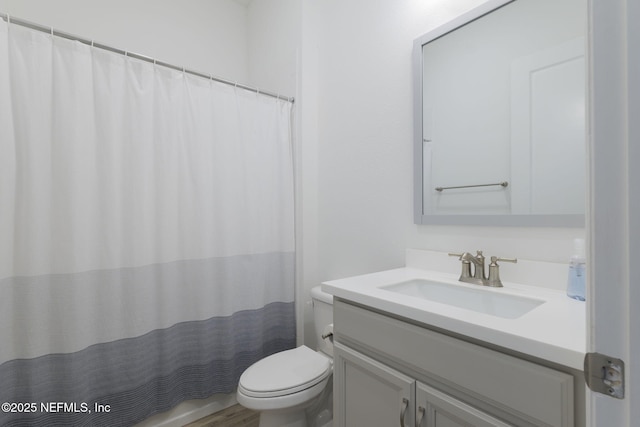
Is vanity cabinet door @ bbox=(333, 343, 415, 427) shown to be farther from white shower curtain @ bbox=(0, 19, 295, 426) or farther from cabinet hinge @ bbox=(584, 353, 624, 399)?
white shower curtain @ bbox=(0, 19, 295, 426)

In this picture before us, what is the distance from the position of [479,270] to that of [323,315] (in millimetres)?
841

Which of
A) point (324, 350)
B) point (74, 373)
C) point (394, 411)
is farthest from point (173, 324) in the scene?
point (394, 411)

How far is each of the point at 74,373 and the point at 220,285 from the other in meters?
0.69

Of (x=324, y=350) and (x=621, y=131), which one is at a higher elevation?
(x=621, y=131)

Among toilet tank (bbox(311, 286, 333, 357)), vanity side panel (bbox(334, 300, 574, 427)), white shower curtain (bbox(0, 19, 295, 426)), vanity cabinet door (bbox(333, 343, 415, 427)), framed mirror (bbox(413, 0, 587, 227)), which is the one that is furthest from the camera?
toilet tank (bbox(311, 286, 333, 357))

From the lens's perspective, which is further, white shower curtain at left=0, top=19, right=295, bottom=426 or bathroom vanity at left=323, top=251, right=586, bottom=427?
white shower curtain at left=0, top=19, right=295, bottom=426

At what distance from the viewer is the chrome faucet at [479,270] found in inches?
43.4

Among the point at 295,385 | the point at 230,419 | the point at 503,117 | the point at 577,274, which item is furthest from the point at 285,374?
the point at 503,117

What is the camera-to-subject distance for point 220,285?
1708 mm

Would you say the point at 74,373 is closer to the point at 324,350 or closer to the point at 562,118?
the point at 324,350

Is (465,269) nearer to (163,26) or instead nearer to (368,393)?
(368,393)

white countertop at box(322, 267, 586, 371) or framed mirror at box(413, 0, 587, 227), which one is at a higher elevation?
Answer: framed mirror at box(413, 0, 587, 227)

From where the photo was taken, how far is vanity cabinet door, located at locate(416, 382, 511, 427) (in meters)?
0.73

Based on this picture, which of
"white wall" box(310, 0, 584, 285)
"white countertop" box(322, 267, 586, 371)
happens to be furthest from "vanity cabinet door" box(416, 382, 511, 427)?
"white wall" box(310, 0, 584, 285)
